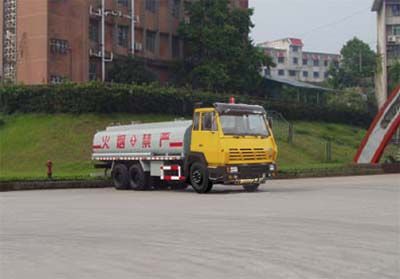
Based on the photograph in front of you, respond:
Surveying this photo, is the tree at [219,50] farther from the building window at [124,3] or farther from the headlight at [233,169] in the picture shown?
the headlight at [233,169]

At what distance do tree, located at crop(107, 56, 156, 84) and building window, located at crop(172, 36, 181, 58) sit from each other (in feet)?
23.9

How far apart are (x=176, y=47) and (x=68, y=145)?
26.9m

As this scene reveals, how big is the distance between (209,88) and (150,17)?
8.60 meters

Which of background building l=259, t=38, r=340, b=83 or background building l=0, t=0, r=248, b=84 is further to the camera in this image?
background building l=259, t=38, r=340, b=83

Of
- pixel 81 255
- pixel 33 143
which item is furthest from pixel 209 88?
pixel 81 255

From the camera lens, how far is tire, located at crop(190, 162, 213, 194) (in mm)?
20250

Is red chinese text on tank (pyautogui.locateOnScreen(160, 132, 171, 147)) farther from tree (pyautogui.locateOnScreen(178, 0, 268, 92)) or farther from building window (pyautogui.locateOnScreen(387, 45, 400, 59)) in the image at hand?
building window (pyautogui.locateOnScreen(387, 45, 400, 59))

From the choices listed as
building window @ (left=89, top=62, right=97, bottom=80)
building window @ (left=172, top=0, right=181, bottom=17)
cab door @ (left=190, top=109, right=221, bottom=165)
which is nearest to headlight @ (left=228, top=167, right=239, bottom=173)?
cab door @ (left=190, top=109, right=221, bottom=165)

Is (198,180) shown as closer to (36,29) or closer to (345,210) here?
(345,210)

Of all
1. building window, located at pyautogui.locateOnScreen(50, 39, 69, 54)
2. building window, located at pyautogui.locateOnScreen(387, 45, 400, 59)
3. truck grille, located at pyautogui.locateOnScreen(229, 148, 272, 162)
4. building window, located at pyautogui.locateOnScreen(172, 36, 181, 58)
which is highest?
building window, located at pyautogui.locateOnScreen(387, 45, 400, 59)

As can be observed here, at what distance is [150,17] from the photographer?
Answer: 2265 inches

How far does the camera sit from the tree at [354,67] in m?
87.8

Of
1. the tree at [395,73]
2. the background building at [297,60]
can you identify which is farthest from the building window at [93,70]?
the background building at [297,60]

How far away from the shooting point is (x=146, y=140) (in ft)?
73.6
